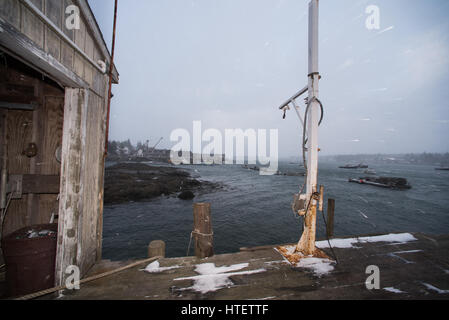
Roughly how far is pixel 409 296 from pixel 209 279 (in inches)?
136

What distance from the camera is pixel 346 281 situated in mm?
3193

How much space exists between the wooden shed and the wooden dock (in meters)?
1.13

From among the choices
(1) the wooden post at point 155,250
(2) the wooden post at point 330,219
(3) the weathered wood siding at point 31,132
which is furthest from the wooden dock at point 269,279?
(2) the wooden post at point 330,219

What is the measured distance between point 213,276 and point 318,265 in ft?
7.52

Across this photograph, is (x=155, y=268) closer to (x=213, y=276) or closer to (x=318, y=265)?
(x=213, y=276)

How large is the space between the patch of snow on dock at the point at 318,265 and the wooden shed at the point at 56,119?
4545 millimetres

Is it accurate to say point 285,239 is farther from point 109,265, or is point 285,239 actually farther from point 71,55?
point 71,55

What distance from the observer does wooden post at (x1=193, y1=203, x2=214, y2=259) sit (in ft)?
13.4

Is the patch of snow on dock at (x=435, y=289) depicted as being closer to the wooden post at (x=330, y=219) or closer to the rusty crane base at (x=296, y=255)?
the rusty crane base at (x=296, y=255)

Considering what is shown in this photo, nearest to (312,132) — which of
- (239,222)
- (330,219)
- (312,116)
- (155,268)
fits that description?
(312,116)

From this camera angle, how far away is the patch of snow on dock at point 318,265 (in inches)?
136

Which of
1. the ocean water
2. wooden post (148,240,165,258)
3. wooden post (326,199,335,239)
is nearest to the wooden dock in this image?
wooden post (148,240,165,258)

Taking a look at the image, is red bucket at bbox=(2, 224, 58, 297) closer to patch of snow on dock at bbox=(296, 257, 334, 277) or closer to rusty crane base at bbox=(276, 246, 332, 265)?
rusty crane base at bbox=(276, 246, 332, 265)

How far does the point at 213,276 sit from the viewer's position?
3.33 m
